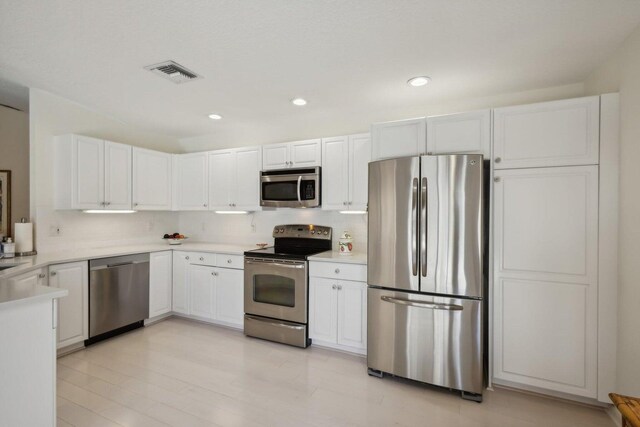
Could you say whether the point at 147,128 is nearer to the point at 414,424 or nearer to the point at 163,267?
the point at 163,267

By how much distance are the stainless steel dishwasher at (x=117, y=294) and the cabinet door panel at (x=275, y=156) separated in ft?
6.08

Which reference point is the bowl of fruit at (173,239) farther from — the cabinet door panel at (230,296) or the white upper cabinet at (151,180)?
the cabinet door panel at (230,296)

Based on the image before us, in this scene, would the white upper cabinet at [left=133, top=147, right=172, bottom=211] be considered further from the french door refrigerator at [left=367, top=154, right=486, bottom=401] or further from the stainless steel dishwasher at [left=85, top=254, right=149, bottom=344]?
the french door refrigerator at [left=367, top=154, right=486, bottom=401]

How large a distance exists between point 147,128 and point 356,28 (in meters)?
3.53

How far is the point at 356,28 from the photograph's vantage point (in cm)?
192

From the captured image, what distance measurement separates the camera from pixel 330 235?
3656 millimetres

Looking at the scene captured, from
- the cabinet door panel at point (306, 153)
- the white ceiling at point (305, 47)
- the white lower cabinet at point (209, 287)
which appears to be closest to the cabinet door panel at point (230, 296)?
the white lower cabinet at point (209, 287)

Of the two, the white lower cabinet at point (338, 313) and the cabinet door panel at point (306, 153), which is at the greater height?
the cabinet door panel at point (306, 153)

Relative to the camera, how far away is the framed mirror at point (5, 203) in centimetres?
342

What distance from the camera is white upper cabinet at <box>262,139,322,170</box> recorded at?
3475 mm

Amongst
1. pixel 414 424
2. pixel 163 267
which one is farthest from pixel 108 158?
pixel 414 424

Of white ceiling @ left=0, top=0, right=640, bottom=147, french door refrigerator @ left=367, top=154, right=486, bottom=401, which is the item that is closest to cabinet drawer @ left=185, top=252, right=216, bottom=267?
white ceiling @ left=0, top=0, right=640, bottom=147

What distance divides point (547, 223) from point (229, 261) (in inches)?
124

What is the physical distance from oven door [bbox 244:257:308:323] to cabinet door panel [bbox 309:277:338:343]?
0.08m
